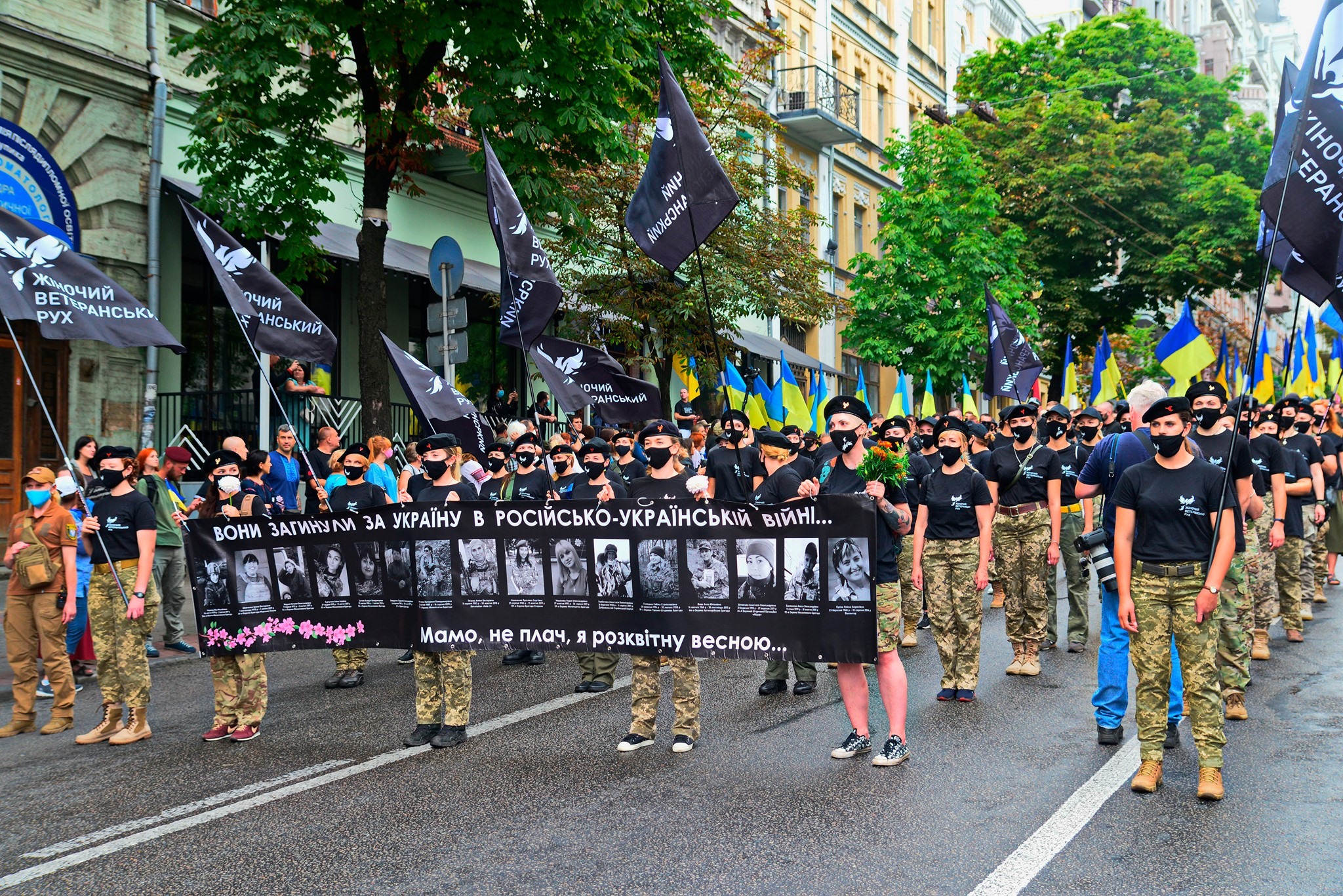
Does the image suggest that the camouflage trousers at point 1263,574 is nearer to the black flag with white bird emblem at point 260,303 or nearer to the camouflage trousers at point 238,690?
the camouflage trousers at point 238,690

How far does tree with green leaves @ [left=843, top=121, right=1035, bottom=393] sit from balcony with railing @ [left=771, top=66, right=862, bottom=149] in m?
4.75

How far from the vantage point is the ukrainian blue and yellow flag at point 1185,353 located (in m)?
13.1

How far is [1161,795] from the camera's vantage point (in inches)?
243

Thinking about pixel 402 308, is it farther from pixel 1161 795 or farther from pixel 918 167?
pixel 1161 795

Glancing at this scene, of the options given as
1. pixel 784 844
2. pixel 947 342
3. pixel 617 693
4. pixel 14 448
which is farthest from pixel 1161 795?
pixel 947 342

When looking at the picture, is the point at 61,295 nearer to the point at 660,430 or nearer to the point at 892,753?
the point at 660,430

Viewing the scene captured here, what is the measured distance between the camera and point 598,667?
30.0 ft

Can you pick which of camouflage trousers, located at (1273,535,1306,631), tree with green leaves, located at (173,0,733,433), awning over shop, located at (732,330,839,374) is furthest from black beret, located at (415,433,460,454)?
awning over shop, located at (732,330,839,374)

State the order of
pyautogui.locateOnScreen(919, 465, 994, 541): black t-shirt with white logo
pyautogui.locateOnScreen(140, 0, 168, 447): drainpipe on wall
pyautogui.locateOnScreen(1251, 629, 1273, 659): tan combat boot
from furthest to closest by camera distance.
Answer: pyautogui.locateOnScreen(140, 0, 168, 447): drainpipe on wall → pyautogui.locateOnScreen(1251, 629, 1273, 659): tan combat boot → pyautogui.locateOnScreen(919, 465, 994, 541): black t-shirt with white logo

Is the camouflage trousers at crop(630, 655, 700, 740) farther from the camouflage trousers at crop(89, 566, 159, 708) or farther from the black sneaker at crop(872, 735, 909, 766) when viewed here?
the camouflage trousers at crop(89, 566, 159, 708)

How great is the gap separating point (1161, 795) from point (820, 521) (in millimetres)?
2175

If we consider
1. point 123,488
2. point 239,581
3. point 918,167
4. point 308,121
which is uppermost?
point 918,167

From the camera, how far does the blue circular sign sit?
1497cm

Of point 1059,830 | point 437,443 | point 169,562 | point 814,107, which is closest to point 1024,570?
point 1059,830
